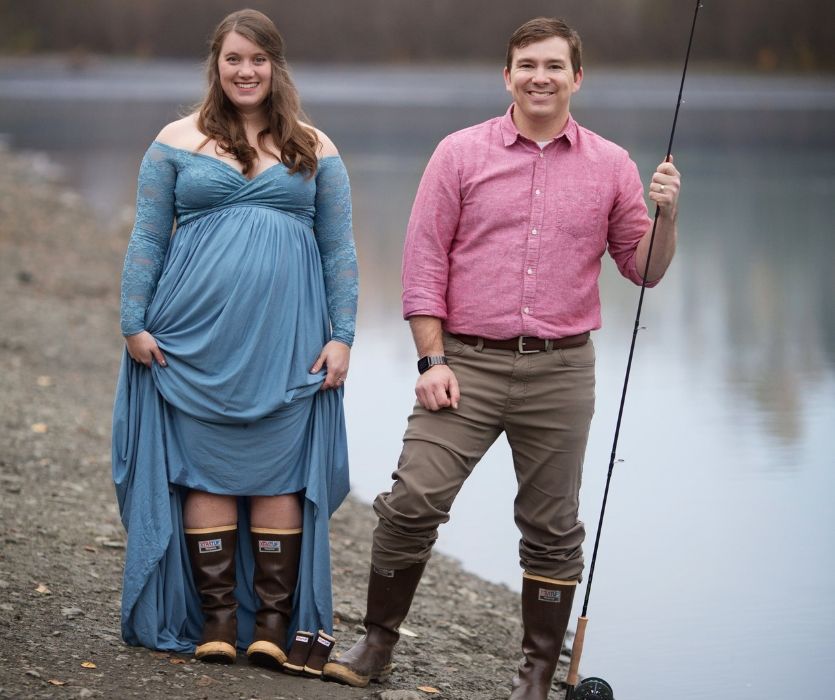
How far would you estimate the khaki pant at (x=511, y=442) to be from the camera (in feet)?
11.1

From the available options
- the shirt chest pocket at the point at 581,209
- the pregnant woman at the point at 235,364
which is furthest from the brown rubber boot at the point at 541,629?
the shirt chest pocket at the point at 581,209

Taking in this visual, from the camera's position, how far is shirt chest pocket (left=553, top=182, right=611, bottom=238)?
337cm

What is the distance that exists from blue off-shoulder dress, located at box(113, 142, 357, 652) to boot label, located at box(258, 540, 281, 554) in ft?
0.22

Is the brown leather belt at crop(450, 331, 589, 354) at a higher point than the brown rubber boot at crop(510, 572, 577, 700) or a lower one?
higher

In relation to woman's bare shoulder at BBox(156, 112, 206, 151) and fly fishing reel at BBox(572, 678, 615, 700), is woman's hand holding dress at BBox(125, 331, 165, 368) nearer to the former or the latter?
woman's bare shoulder at BBox(156, 112, 206, 151)

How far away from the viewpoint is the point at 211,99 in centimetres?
346

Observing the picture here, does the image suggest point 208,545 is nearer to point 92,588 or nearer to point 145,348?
point 145,348

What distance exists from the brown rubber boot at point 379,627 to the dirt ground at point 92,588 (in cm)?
4

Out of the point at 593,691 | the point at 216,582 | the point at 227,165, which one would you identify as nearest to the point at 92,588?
the point at 216,582

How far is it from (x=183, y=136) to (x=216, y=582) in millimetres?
1064

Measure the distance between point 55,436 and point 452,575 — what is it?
75.1 inches

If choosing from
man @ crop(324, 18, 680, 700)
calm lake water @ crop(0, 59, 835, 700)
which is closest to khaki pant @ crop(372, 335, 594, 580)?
man @ crop(324, 18, 680, 700)

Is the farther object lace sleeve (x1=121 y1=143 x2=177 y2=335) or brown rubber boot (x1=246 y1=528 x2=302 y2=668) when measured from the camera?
brown rubber boot (x1=246 y1=528 x2=302 y2=668)

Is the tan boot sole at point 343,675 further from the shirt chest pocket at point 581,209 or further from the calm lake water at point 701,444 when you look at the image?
the shirt chest pocket at point 581,209
